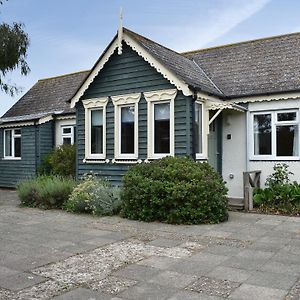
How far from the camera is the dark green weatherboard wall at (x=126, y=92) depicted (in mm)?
11594

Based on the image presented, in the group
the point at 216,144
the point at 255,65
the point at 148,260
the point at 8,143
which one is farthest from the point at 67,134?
the point at 148,260

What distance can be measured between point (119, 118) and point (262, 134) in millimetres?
4801

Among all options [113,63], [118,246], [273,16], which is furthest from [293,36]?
[118,246]

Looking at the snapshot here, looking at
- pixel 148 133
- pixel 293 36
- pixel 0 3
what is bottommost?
pixel 148 133

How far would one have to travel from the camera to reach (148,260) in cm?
609

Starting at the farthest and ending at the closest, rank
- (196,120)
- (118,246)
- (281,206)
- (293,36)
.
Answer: (293,36), (196,120), (281,206), (118,246)

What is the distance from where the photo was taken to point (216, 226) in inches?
350

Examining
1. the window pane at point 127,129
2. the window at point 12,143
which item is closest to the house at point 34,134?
the window at point 12,143

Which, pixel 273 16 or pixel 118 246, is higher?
pixel 273 16

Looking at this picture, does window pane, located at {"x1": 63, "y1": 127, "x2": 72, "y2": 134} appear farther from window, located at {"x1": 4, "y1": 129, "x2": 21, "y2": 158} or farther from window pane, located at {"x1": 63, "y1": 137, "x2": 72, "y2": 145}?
window, located at {"x1": 4, "y1": 129, "x2": 21, "y2": 158}

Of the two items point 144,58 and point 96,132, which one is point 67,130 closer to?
point 96,132

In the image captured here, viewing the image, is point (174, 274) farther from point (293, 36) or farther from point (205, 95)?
point (293, 36)

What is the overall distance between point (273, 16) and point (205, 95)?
303cm

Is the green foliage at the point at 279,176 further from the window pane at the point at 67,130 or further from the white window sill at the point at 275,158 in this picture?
the window pane at the point at 67,130
